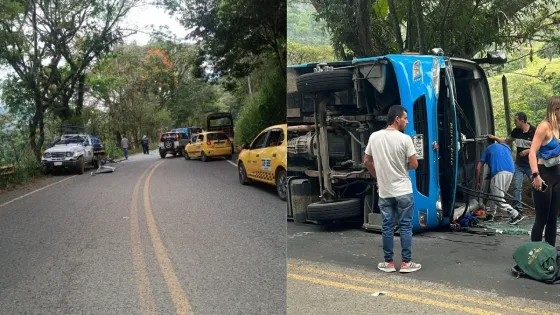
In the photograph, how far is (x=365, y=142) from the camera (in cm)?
404

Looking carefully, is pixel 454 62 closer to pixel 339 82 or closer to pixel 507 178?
pixel 507 178

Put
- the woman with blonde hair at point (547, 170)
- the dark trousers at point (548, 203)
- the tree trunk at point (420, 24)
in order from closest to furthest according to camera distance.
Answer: the woman with blonde hair at point (547, 170), the dark trousers at point (548, 203), the tree trunk at point (420, 24)

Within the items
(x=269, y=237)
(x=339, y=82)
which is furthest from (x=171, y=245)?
(x=339, y=82)

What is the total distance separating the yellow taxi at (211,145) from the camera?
6.50ft

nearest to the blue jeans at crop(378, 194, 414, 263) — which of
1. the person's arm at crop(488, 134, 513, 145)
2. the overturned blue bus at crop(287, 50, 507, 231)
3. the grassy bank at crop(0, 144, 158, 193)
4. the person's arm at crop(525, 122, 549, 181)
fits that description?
the overturned blue bus at crop(287, 50, 507, 231)

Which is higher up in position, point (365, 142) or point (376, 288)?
point (365, 142)

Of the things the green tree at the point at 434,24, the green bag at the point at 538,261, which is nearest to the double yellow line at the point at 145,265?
the green tree at the point at 434,24

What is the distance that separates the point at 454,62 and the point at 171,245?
326 cm

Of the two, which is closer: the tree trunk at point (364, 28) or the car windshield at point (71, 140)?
the car windshield at point (71, 140)

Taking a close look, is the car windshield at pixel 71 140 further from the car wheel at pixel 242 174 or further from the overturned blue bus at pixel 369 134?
the overturned blue bus at pixel 369 134

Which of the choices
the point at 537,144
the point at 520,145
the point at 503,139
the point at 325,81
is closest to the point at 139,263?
the point at 325,81

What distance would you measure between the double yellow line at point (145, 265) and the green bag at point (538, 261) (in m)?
2.38

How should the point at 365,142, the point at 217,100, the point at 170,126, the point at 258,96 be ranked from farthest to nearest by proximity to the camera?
the point at 365,142, the point at 170,126, the point at 217,100, the point at 258,96

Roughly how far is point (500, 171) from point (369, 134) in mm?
1759
